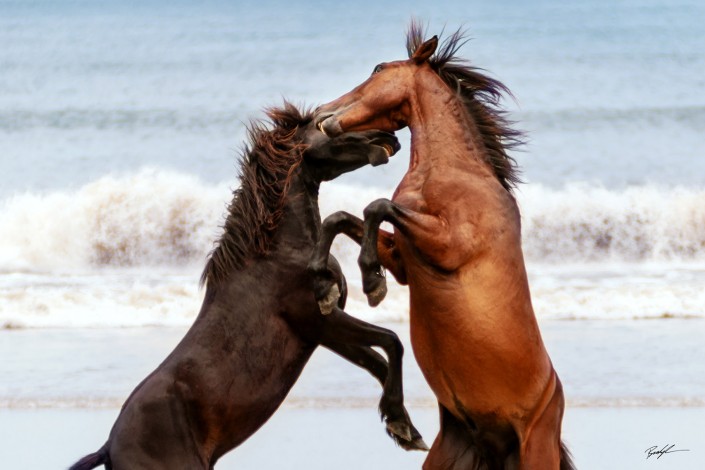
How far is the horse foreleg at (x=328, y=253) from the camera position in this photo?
→ 5.40 meters

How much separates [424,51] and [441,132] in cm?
33

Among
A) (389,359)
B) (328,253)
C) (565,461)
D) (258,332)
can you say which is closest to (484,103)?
(328,253)

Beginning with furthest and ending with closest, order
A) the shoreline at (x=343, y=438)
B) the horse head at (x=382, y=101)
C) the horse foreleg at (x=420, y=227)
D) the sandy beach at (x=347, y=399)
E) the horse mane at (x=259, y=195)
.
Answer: the sandy beach at (x=347, y=399)
the shoreline at (x=343, y=438)
the horse mane at (x=259, y=195)
the horse head at (x=382, y=101)
the horse foreleg at (x=420, y=227)

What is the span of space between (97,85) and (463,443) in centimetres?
1683

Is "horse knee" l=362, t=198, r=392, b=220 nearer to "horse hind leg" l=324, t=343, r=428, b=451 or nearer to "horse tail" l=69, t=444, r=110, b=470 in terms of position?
"horse hind leg" l=324, t=343, r=428, b=451

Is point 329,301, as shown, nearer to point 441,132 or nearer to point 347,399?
point 441,132

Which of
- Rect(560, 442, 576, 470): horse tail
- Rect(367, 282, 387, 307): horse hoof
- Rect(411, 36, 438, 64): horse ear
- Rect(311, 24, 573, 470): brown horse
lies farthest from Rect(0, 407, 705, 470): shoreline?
Rect(411, 36, 438, 64): horse ear

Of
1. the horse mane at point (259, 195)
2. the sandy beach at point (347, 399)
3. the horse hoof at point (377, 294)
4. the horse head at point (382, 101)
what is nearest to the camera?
the horse hoof at point (377, 294)

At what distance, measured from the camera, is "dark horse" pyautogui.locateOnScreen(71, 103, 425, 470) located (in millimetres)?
5492

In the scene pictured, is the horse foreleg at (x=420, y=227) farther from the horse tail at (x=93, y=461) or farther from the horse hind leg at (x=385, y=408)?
the horse tail at (x=93, y=461)

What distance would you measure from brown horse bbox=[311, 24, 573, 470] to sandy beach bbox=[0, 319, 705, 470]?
164cm

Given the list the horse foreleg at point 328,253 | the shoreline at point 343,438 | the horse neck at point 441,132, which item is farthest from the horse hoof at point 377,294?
the shoreline at point 343,438

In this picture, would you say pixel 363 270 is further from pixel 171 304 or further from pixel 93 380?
pixel 171 304

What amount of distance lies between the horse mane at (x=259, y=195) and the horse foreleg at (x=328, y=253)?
1.20 feet
